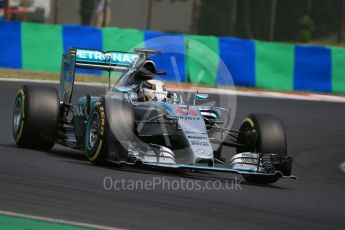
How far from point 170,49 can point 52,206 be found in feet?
55.7

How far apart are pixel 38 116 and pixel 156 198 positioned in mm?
3478

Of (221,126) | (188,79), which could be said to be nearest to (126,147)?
(221,126)

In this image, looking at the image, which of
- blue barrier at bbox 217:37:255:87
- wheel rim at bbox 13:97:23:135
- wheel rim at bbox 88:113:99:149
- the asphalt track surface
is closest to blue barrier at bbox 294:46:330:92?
blue barrier at bbox 217:37:255:87

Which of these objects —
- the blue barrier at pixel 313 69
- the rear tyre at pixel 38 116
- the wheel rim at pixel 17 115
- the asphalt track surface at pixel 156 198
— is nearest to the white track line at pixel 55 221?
the asphalt track surface at pixel 156 198

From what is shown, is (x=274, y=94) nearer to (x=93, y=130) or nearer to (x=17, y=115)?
(x=17, y=115)

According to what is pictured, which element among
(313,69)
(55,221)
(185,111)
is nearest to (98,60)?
(185,111)

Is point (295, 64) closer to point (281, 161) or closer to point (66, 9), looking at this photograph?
point (281, 161)

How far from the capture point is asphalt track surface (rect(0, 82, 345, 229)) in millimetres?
7812

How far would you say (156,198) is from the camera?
28.8ft

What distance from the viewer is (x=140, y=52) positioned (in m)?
12.0

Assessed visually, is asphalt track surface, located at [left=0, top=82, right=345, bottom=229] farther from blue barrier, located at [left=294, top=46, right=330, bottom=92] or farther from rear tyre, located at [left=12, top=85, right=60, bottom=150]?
blue barrier, located at [left=294, top=46, right=330, bottom=92]

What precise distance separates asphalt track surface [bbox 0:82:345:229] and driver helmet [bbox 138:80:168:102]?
0.97 metres

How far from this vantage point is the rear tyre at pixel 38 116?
463 inches

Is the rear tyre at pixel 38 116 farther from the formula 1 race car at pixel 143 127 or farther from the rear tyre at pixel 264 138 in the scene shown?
the rear tyre at pixel 264 138
